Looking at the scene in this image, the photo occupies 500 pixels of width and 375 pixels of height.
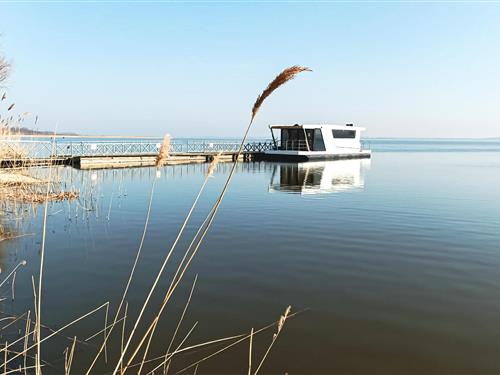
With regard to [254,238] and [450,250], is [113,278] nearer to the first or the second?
[254,238]

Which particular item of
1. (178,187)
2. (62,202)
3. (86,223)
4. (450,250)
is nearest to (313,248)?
(450,250)

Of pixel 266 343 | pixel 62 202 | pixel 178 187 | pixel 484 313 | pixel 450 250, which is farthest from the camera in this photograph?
pixel 178 187

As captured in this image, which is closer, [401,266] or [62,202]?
[401,266]

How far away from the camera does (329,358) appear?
12.0ft

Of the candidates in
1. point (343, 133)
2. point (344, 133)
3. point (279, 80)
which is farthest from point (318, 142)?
point (279, 80)

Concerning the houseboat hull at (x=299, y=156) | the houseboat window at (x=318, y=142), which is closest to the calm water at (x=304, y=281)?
the houseboat hull at (x=299, y=156)

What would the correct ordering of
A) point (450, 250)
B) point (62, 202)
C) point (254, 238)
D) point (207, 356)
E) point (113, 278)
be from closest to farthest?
point (207, 356) → point (113, 278) → point (450, 250) → point (254, 238) → point (62, 202)

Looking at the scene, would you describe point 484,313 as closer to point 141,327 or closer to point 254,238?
point 141,327

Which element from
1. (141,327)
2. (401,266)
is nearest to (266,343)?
(141,327)

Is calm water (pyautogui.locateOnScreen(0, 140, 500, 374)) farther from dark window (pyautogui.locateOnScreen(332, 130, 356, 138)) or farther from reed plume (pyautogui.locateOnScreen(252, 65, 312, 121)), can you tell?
dark window (pyautogui.locateOnScreen(332, 130, 356, 138))

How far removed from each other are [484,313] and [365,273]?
1.67m

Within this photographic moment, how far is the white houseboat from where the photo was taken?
32.5m

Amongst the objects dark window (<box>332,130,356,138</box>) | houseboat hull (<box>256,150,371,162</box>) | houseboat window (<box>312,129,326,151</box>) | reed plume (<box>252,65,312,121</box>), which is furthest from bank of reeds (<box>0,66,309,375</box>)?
dark window (<box>332,130,356,138</box>)

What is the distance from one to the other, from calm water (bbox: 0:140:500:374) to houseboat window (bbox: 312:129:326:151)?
72.5ft
